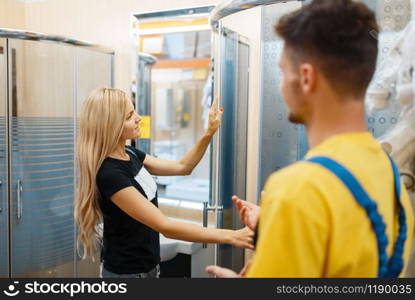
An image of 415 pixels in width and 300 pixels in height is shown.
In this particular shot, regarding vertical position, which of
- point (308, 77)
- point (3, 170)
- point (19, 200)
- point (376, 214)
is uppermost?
point (308, 77)

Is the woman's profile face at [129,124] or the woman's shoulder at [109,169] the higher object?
the woman's profile face at [129,124]

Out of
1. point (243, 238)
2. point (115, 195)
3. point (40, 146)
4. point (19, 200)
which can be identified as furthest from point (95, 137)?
point (19, 200)

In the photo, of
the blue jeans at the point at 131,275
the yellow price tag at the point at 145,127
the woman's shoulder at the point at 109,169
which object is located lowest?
the blue jeans at the point at 131,275

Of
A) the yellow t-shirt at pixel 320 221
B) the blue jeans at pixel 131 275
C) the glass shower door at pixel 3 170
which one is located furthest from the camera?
the glass shower door at pixel 3 170

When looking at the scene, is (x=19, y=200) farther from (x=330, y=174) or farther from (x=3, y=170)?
(x=330, y=174)

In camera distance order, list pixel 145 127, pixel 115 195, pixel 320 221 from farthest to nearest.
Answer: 1. pixel 145 127
2. pixel 115 195
3. pixel 320 221

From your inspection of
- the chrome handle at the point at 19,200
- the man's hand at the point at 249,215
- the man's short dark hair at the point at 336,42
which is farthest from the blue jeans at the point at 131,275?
the man's short dark hair at the point at 336,42

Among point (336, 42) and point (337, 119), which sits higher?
point (336, 42)

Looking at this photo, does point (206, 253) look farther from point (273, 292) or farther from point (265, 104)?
point (273, 292)

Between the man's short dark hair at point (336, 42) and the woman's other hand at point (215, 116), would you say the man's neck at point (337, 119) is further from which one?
the woman's other hand at point (215, 116)

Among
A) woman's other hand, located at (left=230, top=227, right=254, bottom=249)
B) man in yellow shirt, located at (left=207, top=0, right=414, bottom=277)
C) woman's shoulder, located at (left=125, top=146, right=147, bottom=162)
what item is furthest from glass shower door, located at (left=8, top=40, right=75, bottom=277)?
man in yellow shirt, located at (left=207, top=0, right=414, bottom=277)

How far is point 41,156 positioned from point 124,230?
3.42 ft

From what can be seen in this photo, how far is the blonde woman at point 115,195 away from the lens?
144cm

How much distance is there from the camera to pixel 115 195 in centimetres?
146
